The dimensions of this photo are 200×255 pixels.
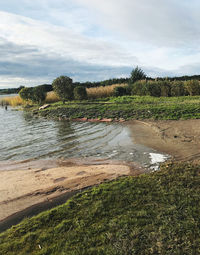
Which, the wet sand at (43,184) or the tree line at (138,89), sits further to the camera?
the tree line at (138,89)

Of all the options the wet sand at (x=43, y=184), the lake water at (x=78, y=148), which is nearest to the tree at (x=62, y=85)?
the lake water at (x=78, y=148)

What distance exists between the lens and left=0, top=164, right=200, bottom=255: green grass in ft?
9.23

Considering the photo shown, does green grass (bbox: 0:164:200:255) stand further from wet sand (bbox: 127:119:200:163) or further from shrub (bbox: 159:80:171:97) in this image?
shrub (bbox: 159:80:171:97)

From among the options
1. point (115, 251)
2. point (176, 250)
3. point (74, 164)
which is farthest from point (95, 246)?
point (74, 164)

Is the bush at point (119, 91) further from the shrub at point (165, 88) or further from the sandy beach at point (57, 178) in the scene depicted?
the sandy beach at point (57, 178)

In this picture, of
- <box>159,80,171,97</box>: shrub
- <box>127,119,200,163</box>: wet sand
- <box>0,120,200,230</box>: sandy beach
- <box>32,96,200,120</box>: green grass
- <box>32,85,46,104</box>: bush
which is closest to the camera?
<box>0,120,200,230</box>: sandy beach

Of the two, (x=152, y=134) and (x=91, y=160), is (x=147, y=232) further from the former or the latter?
(x=152, y=134)

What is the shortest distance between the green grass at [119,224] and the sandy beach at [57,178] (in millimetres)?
573

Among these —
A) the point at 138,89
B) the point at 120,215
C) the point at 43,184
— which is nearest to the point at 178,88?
the point at 138,89

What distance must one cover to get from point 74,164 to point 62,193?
1997 millimetres

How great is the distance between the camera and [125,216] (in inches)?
134

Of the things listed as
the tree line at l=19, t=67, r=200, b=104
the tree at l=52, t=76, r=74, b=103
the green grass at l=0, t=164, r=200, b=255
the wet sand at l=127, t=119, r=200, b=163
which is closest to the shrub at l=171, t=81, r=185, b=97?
the tree line at l=19, t=67, r=200, b=104

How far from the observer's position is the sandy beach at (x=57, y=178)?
427 cm

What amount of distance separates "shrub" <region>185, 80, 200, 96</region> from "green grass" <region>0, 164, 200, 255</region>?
63.6 feet
